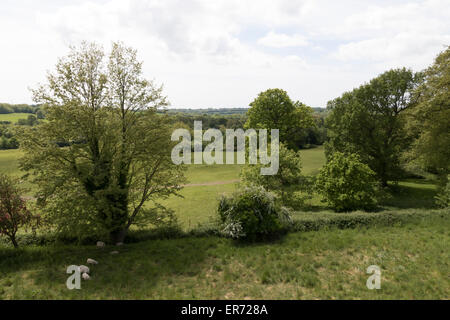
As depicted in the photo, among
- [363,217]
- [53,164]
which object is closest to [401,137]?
[363,217]

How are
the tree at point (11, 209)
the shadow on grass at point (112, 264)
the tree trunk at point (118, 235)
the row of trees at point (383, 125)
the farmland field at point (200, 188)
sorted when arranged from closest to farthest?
the shadow on grass at point (112, 264)
the tree at point (11, 209)
the tree trunk at point (118, 235)
the farmland field at point (200, 188)
the row of trees at point (383, 125)

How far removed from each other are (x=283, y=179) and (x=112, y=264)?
1568 centimetres

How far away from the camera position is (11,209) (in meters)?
12.9

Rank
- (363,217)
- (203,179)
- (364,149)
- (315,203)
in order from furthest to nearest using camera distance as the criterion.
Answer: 1. (203,179)
2. (364,149)
3. (315,203)
4. (363,217)

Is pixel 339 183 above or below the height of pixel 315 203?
above

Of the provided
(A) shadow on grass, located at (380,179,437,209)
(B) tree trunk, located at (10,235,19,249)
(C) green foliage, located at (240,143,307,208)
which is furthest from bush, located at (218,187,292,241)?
(A) shadow on grass, located at (380,179,437,209)

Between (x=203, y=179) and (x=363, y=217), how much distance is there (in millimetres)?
29572

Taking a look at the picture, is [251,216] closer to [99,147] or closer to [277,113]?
[99,147]

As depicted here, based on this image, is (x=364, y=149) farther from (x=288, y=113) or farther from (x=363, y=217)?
(x=363, y=217)

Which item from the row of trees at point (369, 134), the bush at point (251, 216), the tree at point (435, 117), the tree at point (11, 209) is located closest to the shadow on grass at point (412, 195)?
the row of trees at point (369, 134)

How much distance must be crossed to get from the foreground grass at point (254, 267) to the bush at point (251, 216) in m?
0.83

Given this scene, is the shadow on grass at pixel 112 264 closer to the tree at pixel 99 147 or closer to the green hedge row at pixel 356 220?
the tree at pixel 99 147

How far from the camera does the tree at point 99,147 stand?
12938 millimetres

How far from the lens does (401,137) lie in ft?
99.1
